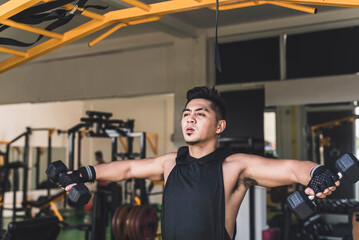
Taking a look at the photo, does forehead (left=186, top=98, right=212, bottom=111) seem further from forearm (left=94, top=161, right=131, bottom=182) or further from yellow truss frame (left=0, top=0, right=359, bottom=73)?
yellow truss frame (left=0, top=0, right=359, bottom=73)

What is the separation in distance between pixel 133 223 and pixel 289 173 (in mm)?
3071

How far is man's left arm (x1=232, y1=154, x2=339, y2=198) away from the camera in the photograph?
1649 mm

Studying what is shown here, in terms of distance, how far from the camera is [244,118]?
6.10 m

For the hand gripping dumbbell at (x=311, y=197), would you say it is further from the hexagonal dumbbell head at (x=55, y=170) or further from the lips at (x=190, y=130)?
the hexagonal dumbbell head at (x=55, y=170)

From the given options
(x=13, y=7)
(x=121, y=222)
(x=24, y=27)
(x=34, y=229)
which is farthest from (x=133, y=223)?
(x=13, y=7)

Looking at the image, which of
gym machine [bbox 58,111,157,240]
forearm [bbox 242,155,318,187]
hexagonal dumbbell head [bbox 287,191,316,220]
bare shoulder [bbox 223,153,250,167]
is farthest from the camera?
gym machine [bbox 58,111,157,240]

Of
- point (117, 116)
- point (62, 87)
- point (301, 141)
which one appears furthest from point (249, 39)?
point (117, 116)

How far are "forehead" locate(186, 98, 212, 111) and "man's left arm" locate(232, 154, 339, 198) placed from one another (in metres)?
0.26

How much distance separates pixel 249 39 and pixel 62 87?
301 cm

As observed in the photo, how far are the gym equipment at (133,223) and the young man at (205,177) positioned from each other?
258cm

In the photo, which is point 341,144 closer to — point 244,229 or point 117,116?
point 244,229

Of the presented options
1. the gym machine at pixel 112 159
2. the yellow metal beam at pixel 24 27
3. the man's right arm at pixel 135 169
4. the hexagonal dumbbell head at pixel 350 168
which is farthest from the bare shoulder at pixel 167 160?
the gym machine at pixel 112 159

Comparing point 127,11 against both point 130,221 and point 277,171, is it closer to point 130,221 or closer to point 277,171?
point 277,171

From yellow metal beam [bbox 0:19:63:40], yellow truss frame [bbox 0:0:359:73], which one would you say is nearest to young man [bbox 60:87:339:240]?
yellow truss frame [bbox 0:0:359:73]
